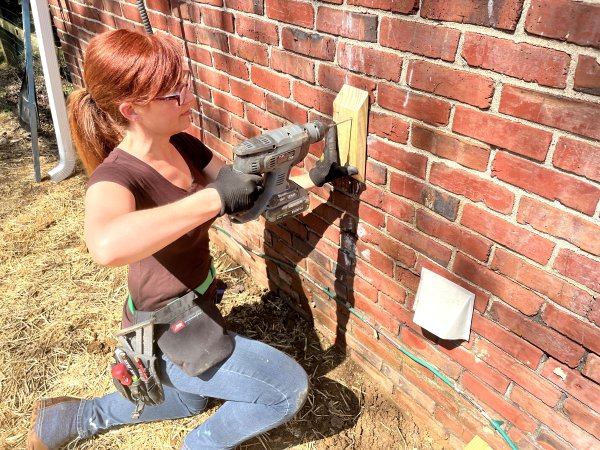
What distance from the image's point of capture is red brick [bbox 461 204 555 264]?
1.33 m

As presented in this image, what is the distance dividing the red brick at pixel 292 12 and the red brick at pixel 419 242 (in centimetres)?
82

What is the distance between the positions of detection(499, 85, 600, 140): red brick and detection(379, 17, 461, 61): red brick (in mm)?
205

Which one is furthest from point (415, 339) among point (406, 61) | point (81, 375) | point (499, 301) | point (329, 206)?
point (81, 375)

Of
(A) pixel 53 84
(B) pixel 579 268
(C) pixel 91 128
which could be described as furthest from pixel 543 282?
(A) pixel 53 84

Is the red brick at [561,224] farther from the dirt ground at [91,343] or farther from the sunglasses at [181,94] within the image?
the dirt ground at [91,343]

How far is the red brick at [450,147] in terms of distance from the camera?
137 cm

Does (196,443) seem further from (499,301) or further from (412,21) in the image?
(412,21)

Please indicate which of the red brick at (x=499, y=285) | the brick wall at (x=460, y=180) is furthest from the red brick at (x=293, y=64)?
the red brick at (x=499, y=285)

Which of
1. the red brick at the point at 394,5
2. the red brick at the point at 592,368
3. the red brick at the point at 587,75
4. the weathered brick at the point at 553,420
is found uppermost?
the red brick at the point at 394,5

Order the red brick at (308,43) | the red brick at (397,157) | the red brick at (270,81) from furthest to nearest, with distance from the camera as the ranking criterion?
the red brick at (270,81)
the red brick at (308,43)
the red brick at (397,157)

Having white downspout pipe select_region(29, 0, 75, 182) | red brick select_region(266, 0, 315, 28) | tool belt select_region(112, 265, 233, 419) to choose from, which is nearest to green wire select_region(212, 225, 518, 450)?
tool belt select_region(112, 265, 233, 419)

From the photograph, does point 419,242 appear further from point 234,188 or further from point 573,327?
point 234,188

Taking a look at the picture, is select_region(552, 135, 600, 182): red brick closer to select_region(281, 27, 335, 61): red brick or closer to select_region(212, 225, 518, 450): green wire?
select_region(281, 27, 335, 61): red brick

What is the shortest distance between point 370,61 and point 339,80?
0.18 meters
